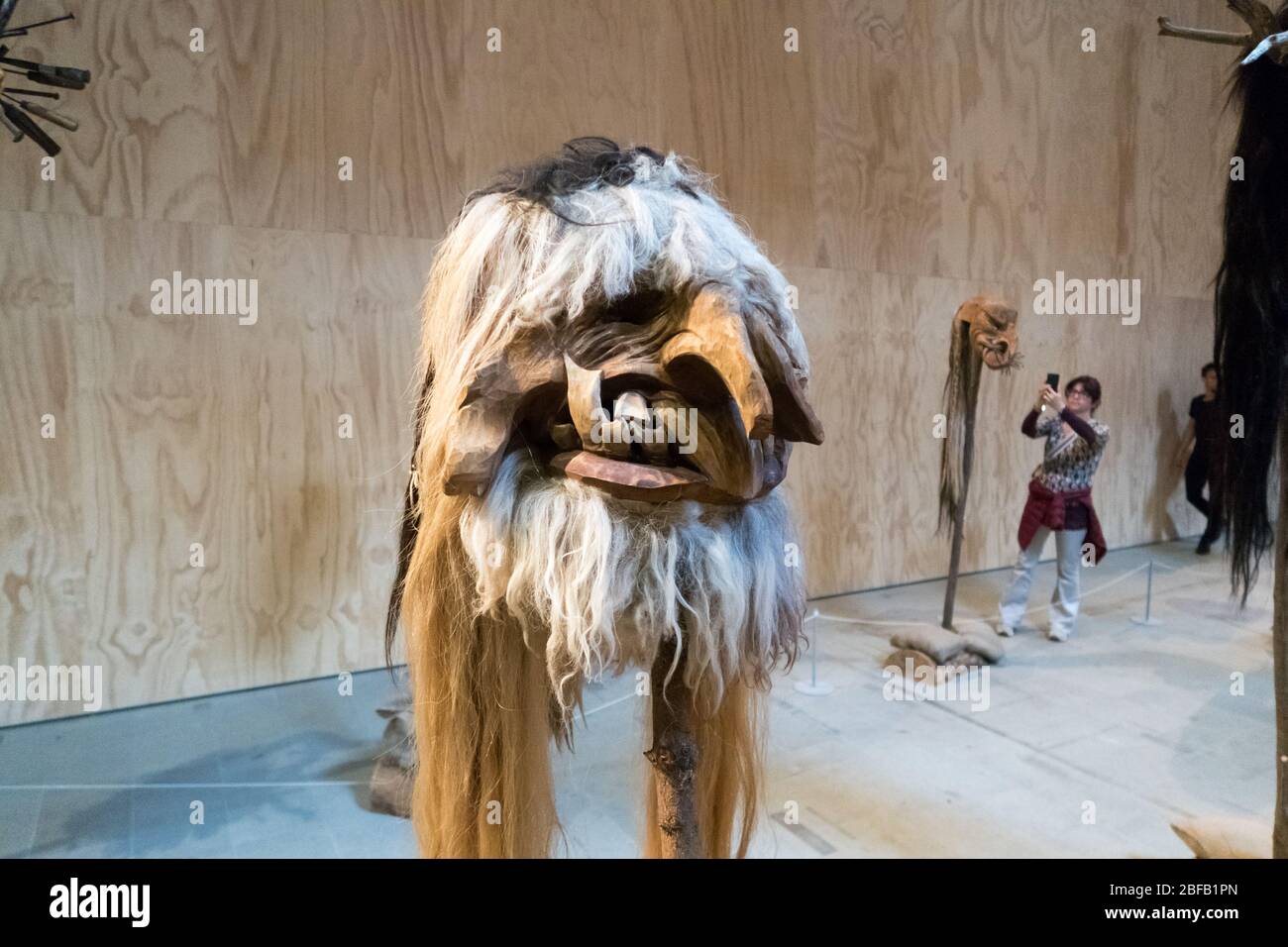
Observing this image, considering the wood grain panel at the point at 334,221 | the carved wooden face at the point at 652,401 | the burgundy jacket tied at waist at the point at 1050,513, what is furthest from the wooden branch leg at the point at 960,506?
the carved wooden face at the point at 652,401

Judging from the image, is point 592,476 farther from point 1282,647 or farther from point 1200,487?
point 1200,487

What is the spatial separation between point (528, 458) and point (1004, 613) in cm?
372

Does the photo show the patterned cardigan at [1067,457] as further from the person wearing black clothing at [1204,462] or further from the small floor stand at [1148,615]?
the small floor stand at [1148,615]

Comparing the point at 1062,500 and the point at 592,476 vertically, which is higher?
the point at 592,476

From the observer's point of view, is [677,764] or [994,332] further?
[994,332]

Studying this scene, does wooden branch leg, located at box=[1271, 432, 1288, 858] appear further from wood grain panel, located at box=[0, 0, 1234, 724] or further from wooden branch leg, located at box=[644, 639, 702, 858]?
wooden branch leg, located at box=[644, 639, 702, 858]

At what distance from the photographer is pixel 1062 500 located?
397cm

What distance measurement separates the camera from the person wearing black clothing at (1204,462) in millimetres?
2741

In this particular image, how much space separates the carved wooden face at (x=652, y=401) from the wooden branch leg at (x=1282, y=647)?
1483 millimetres

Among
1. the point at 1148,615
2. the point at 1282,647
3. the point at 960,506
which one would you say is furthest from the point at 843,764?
the point at 1148,615

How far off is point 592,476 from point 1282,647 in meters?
1.84

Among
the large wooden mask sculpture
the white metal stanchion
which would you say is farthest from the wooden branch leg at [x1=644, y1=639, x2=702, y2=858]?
the white metal stanchion

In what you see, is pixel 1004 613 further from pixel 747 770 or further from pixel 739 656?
pixel 739 656

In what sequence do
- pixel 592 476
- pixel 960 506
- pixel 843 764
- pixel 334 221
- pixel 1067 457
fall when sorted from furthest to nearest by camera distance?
pixel 960 506 → pixel 1067 457 → pixel 334 221 → pixel 843 764 → pixel 592 476
